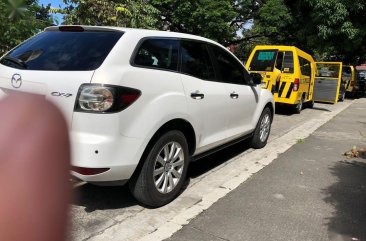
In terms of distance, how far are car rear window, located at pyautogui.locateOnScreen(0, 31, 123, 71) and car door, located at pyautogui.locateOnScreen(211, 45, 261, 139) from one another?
70.7 inches

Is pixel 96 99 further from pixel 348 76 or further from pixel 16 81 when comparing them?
pixel 348 76

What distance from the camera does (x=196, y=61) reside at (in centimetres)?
476

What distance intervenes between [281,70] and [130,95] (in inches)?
342

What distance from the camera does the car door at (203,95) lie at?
175 inches

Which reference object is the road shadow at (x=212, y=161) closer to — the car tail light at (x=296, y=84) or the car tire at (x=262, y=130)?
the car tire at (x=262, y=130)

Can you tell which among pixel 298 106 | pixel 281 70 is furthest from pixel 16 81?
pixel 298 106

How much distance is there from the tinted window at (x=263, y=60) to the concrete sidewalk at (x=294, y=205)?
Answer: 5.31 metres

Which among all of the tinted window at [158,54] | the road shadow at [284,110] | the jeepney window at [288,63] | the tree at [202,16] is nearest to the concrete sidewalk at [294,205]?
the tinted window at [158,54]

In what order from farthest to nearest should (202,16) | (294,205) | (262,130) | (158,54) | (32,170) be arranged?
1. (202,16)
2. (262,130)
3. (294,205)
4. (158,54)
5. (32,170)

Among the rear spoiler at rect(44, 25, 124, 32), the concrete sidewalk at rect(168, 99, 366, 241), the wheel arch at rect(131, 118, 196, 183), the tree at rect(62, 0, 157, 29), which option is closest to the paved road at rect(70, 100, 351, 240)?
the concrete sidewalk at rect(168, 99, 366, 241)

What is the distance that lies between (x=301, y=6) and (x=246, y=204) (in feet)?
65.1

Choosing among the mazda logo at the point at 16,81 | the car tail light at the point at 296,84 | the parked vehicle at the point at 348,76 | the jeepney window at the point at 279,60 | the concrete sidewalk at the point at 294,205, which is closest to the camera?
the mazda logo at the point at 16,81

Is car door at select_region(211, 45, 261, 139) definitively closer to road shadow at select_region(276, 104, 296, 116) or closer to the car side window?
the car side window

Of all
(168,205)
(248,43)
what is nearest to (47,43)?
(168,205)
